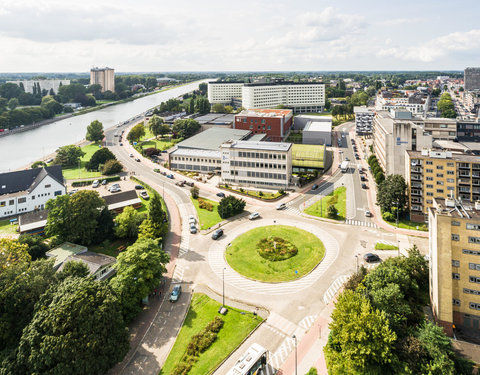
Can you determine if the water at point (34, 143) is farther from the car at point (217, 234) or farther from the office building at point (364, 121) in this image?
the office building at point (364, 121)

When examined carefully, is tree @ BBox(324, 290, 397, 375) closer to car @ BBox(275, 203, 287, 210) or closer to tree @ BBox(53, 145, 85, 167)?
car @ BBox(275, 203, 287, 210)

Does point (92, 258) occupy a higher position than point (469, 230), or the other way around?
point (469, 230)

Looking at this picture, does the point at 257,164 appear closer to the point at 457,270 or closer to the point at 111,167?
the point at 111,167

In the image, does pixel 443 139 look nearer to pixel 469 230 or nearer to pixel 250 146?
pixel 250 146

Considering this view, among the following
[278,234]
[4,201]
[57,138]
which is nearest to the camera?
[278,234]

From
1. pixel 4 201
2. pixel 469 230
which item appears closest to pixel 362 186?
pixel 469 230

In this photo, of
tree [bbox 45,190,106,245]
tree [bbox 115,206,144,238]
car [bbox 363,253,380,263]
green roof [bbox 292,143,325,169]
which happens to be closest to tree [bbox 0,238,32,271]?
tree [bbox 45,190,106,245]
